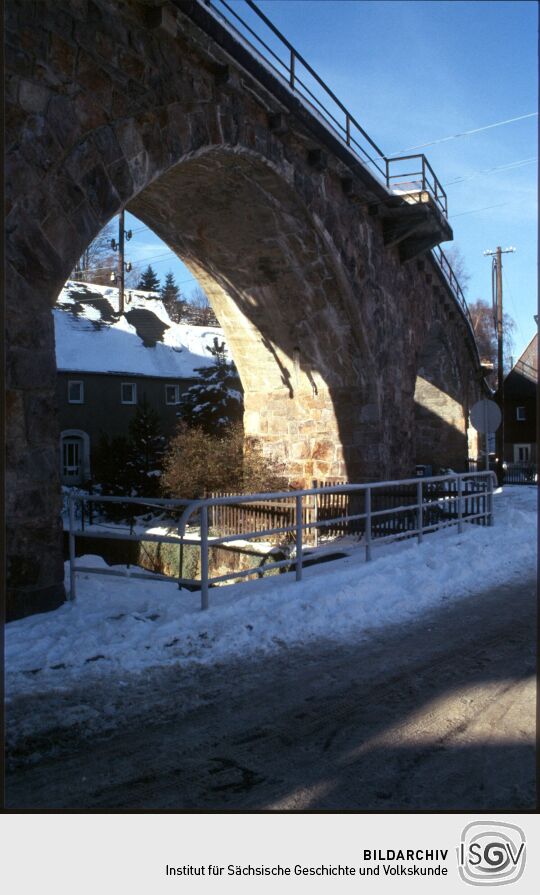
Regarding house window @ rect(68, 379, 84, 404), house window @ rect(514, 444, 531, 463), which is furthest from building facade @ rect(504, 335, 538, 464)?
house window @ rect(68, 379, 84, 404)

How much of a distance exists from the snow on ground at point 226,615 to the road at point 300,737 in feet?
1.04

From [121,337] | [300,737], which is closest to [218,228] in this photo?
[300,737]

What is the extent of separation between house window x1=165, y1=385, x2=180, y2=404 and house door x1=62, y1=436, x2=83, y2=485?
4970mm

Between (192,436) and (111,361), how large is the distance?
13774 millimetres

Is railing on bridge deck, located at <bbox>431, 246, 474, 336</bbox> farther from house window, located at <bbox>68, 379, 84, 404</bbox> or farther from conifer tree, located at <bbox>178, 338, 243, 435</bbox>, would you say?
house window, located at <bbox>68, 379, 84, 404</bbox>

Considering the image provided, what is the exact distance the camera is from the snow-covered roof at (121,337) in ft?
101

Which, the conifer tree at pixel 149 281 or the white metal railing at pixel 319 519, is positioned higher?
the conifer tree at pixel 149 281

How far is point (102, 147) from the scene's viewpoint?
740cm

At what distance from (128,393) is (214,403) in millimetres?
8431

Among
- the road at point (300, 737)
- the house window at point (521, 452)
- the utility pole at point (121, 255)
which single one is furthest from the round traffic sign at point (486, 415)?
the house window at point (521, 452)

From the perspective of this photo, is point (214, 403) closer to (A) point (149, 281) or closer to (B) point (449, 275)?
(B) point (449, 275)

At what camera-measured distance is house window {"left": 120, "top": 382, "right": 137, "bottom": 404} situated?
Answer: 31.1 metres

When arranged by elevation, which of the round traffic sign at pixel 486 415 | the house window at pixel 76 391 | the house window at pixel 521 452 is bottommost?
the house window at pixel 521 452

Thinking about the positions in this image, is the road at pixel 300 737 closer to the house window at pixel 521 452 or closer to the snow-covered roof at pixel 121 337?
the snow-covered roof at pixel 121 337
